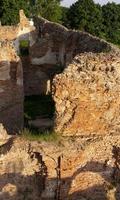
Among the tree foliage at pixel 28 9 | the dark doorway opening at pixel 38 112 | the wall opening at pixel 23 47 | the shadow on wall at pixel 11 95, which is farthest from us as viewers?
the tree foliage at pixel 28 9

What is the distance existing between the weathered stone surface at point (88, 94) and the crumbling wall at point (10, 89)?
4641 mm

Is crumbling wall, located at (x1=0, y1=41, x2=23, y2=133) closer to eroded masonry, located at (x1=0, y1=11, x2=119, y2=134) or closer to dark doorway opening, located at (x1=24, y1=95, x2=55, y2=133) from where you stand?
eroded masonry, located at (x1=0, y1=11, x2=119, y2=134)

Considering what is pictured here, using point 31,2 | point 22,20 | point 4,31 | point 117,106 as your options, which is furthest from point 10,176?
point 31,2

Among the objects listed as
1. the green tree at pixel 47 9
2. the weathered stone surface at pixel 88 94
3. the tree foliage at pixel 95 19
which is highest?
the weathered stone surface at pixel 88 94

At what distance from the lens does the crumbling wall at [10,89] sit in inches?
637

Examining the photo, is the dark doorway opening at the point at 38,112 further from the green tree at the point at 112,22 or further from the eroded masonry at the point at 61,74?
the green tree at the point at 112,22

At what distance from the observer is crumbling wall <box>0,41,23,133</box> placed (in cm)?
1617

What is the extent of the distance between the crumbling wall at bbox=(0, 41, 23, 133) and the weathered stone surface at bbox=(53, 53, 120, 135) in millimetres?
4641

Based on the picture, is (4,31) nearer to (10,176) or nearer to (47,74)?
(47,74)

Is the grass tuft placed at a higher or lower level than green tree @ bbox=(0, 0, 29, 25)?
higher

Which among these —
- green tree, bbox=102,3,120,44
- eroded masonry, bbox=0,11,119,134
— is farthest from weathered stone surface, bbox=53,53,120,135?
green tree, bbox=102,3,120,44

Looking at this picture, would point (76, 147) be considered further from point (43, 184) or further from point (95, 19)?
point (95, 19)

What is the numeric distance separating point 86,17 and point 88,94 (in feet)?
101

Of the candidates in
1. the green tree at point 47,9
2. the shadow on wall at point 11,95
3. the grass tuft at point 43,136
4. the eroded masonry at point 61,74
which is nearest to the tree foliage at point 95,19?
the green tree at point 47,9
